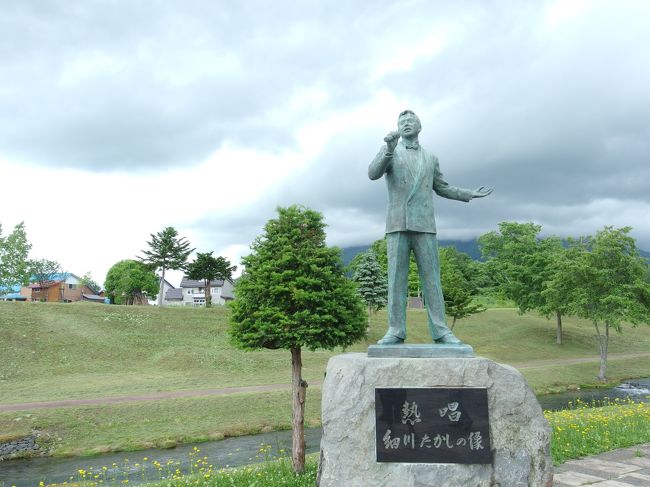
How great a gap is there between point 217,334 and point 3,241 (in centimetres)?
2121

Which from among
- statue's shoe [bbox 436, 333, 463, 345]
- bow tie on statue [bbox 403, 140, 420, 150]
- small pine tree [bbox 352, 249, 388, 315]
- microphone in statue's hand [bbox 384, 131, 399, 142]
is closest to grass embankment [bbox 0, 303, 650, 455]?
small pine tree [bbox 352, 249, 388, 315]

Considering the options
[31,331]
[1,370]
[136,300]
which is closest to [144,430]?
[1,370]

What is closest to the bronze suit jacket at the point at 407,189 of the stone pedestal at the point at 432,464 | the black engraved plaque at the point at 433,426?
the stone pedestal at the point at 432,464

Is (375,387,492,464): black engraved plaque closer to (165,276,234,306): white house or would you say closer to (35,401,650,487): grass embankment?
(35,401,650,487): grass embankment

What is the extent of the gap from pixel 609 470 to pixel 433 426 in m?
4.22

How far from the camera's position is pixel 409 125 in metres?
6.70

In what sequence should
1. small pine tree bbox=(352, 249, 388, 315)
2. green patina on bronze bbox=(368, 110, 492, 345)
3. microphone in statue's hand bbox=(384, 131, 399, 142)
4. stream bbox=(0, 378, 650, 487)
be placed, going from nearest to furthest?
1. microphone in statue's hand bbox=(384, 131, 399, 142)
2. green patina on bronze bbox=(368, 110, 492, 345)
3. stream bbox=(0, 378, 650, 487)
4. small pine tree bbox=(352, 249, 388, 315)

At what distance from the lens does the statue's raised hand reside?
622 cm

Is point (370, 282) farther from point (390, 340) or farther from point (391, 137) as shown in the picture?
point (391, 137)

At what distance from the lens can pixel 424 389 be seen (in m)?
5.68

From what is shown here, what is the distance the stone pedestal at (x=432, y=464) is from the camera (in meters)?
5.50

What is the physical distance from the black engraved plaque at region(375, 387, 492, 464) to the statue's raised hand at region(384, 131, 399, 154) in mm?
2872

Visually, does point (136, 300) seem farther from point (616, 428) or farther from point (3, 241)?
point (616, 428)

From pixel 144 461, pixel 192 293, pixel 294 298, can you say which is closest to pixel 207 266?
pixel 144 461
